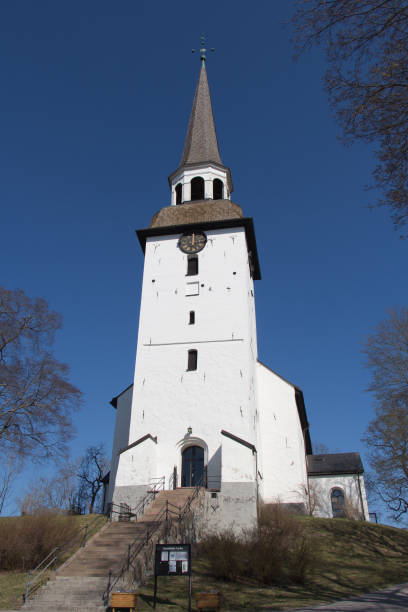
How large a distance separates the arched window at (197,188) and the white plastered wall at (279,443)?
1136 cm

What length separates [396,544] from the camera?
60.2 ft

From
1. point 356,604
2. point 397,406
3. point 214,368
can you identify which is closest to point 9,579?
point 356,604

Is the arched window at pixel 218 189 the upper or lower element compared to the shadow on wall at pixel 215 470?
upper

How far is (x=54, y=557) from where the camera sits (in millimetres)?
15336

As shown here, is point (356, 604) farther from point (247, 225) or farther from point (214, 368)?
point (247, 225)

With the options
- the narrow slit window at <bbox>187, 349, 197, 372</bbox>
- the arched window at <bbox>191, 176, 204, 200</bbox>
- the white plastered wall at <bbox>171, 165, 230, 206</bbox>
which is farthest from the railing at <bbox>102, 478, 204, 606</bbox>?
the arched window at <bbox>191, 176, 204, 200</bbox>

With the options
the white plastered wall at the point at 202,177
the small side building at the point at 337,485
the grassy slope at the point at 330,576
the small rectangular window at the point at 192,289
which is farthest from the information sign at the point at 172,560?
the white plastered wall at the point at 202,177

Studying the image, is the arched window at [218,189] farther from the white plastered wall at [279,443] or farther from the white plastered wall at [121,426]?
the white plastered wall at [121,426]

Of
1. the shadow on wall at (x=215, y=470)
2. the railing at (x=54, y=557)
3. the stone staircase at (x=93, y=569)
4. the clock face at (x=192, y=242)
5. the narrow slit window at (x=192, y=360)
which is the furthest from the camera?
the clock face at (x=192, y=242)

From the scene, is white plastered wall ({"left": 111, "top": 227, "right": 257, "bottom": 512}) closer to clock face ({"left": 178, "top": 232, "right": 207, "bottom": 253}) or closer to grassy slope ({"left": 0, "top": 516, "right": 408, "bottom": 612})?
clock face ({"left": 178, "top": 232, "right": 207, "bottom": 253})

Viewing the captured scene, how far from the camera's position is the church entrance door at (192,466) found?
72.1 feet

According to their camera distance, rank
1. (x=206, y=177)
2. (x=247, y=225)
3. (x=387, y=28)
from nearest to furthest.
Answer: (x=387, y=28)
(x=247, y=225)
(x=206, y=177)

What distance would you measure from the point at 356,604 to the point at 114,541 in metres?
8.09

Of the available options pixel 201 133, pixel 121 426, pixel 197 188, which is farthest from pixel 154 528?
pixel 201 133
